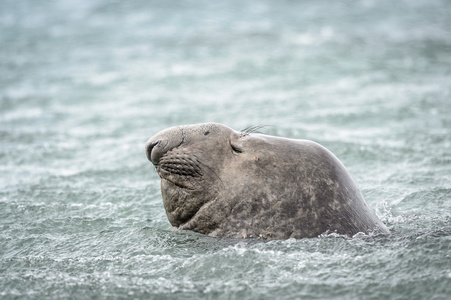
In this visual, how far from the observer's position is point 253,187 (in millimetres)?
5574

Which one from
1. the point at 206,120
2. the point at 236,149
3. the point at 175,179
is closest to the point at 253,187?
the point at 236,149

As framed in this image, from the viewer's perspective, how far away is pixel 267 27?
2280cm

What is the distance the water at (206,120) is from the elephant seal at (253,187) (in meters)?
0.18

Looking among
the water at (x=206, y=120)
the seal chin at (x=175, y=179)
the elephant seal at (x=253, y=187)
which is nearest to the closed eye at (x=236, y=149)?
the elephant seal at (x=253, y=187)

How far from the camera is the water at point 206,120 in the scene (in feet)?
17.3

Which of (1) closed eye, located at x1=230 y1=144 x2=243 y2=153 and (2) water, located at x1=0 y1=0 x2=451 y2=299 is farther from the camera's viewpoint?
(1) closed eye, located at x1=230 y1=144 x2=243 y2=153

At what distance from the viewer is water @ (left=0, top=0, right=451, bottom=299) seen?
526 centimetres

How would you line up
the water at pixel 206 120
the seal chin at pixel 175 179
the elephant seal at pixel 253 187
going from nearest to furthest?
the water at pixel 206 120
the elephant seal at pixel 253 187
the seal chin at pixel 175 179

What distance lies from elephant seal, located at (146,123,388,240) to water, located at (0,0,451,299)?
177 millimetres

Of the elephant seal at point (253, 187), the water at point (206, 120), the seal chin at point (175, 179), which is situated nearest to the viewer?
the water at point (206, 120)

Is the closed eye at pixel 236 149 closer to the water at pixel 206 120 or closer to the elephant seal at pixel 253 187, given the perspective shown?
the elephant seal at pixel 253 187

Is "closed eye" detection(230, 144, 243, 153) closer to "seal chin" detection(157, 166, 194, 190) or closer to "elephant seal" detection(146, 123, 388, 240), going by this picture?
"elephant seal" detection(146, 123, 388, 240)

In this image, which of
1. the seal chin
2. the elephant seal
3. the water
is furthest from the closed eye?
the water

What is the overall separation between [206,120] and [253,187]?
6.94 m
